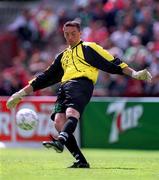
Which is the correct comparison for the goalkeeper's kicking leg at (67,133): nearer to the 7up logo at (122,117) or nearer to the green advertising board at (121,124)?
the green advertising board at (121,124)

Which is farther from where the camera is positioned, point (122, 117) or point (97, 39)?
point (97, 39)

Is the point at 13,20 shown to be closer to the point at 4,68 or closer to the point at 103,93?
the point at 4,68

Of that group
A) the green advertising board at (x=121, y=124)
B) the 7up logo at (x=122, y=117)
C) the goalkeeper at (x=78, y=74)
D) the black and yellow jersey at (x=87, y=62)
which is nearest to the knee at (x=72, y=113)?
the goalkeeper at (x=78, y=74)

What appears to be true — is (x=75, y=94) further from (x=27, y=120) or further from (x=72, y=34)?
(x=27, y=120)

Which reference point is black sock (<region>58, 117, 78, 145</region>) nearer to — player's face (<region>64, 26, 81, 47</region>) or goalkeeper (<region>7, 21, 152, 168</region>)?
goalkeeper (<region>7, 21, 152, 168</region>)

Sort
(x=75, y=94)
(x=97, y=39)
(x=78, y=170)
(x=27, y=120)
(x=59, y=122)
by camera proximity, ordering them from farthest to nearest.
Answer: (x=97, y=39) → (x=27, y=120) → (x=59, y=122) → (x=75, y=94) → (x=78, y=170)

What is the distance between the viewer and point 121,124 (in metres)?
18.6

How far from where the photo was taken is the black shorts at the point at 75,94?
1135 centimetres

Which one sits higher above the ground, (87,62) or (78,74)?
(87,62)

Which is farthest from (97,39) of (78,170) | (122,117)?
(78,170)

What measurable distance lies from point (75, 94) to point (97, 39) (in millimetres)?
11103

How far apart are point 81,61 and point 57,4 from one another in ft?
48.3

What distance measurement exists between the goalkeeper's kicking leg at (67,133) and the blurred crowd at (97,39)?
8650 millimetres

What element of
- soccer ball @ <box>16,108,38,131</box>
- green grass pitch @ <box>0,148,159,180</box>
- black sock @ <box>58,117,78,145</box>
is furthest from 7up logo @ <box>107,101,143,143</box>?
black sock @ <box>58,117,78,145</box>
